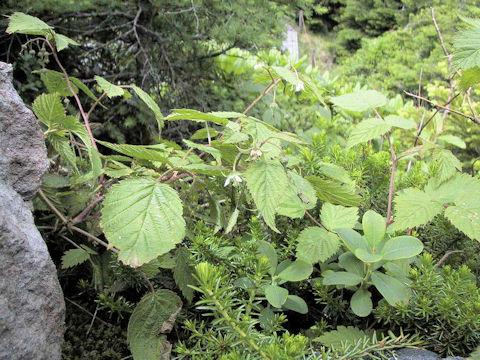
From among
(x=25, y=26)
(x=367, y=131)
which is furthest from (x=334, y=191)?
(x=25, y=26)

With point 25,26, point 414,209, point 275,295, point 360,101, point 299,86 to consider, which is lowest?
point 275,295

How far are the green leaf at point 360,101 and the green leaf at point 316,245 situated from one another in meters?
0.50

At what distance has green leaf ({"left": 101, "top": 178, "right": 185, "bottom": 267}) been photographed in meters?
0.98

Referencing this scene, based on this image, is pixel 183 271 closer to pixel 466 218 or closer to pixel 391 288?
pixel 391 288

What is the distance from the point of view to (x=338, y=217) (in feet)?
4.20

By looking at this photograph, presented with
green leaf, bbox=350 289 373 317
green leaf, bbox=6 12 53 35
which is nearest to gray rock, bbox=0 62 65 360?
green leaf, bbox=6 12 53 35

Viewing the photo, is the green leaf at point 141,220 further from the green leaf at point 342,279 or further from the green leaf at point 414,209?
the green leaf at point 414,209

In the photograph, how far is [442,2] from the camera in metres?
7.48

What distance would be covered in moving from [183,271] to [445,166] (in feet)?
2.84

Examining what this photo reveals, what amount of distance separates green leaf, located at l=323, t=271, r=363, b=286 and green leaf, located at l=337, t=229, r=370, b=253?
74 mm

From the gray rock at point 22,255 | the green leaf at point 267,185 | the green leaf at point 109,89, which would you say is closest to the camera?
the gray rock at point 22,255

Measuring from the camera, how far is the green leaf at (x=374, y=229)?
1175 millimetres

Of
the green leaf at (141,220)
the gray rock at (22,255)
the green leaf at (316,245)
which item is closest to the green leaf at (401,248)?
the green leaf at (316,245)

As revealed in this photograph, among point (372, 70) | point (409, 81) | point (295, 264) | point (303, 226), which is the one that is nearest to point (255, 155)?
point (295, 264)
